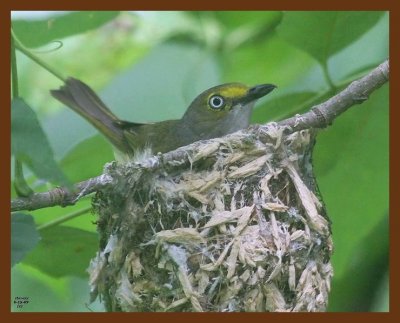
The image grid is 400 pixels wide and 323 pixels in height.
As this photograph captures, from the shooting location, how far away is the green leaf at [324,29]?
3.94 m

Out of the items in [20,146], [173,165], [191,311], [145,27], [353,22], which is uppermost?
[145,27]

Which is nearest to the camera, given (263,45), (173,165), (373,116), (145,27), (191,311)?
(191,311)

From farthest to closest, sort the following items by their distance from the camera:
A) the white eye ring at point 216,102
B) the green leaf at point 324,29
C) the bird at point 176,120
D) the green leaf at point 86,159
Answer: the white eye ring at point 216,102, the bird at point 176,120, the green leaf at point 86,159, the green leaf at point 324,29

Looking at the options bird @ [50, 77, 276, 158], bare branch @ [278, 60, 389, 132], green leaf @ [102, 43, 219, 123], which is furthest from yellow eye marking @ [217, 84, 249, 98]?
bare branch @ [278, 60, 389, 132]

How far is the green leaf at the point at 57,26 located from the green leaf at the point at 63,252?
0.94 metres

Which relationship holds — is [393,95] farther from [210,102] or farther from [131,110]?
[131,110]

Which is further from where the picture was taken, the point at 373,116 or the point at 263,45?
the point at 263,45

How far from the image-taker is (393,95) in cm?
397

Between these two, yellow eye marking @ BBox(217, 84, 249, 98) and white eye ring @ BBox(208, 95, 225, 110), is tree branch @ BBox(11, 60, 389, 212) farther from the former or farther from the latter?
white eye ring @ BBox(208, 95, 225, 110)

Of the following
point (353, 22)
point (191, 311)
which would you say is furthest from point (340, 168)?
point (191, 311)

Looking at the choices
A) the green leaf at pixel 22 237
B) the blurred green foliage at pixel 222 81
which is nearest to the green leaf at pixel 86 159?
the blurred green foliage at pixel 222 81

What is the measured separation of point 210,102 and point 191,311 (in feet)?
5.67

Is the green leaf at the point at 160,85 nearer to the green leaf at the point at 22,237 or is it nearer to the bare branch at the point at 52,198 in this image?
the bare branch at the point at 52,198

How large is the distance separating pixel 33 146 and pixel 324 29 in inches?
80.0
